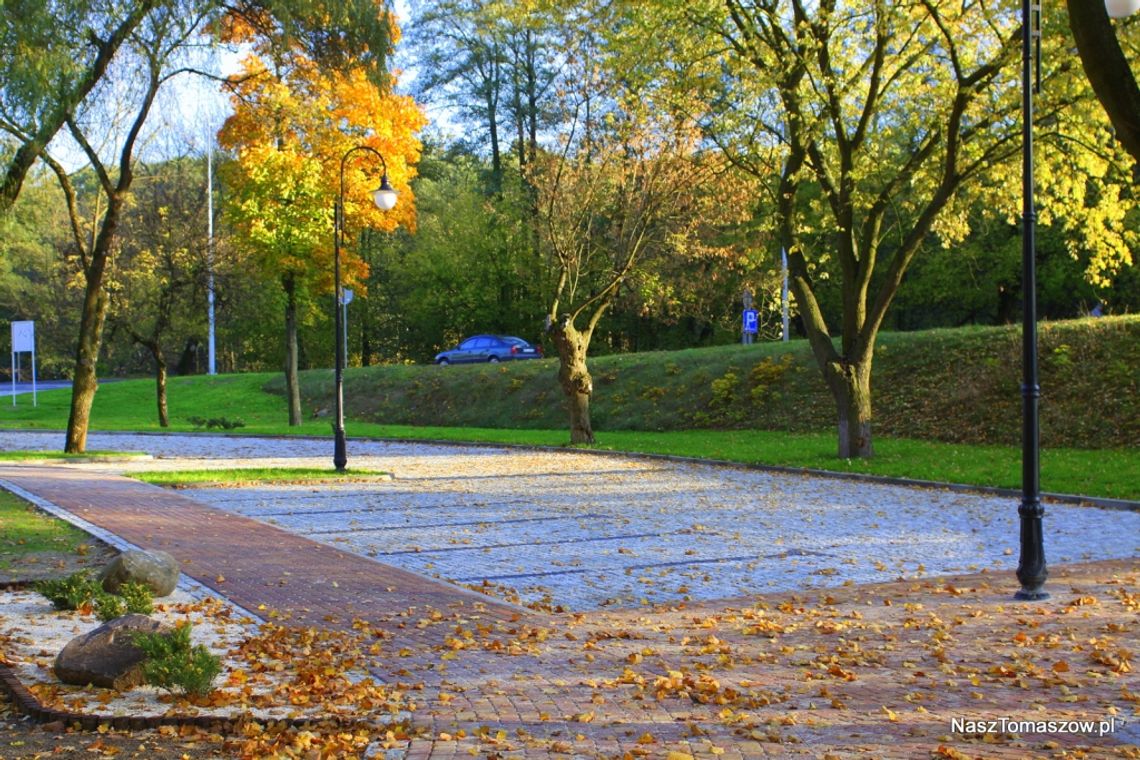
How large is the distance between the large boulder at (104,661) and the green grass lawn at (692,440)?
13829 millimetres

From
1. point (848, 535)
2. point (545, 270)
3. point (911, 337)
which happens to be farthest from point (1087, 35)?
point (545, 270)

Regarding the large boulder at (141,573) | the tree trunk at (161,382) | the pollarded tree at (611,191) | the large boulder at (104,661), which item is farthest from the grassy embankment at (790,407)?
the large boulder at (104,661)

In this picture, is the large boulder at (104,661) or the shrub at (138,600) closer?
the large boulder at (104,661)

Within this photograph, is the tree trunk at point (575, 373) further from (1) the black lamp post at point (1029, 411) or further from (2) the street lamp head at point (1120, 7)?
(2) the street lamp head at point (1120, 7)

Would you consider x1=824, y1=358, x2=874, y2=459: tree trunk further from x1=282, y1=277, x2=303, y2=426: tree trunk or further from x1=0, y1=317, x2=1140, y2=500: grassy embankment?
x1=282, y1=277, x2=303, y2=426: tree trunk

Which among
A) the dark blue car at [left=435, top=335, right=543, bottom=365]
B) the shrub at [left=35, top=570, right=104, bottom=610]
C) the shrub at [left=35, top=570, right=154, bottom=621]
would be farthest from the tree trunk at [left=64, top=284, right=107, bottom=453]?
A: the dark blue car at [left=435, top=335, right=543, bottom=365]

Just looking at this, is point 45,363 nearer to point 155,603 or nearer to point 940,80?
point 940,80

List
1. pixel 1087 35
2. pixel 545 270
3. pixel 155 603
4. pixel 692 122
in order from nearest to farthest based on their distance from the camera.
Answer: pixel 1087 35, pixel 155 603, pixel 692 122, pixel 545 270

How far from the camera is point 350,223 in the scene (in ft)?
108

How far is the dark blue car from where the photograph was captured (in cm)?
4644

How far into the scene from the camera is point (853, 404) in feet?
70.8

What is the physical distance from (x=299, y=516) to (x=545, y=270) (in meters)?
30.6

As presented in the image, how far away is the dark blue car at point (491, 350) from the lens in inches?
1828

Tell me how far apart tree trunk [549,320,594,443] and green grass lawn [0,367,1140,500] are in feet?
2.10
